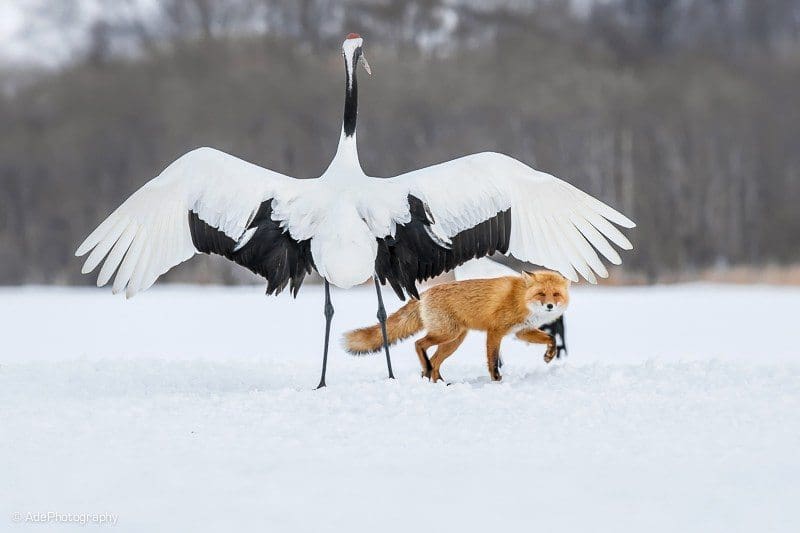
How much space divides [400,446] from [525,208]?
180cm

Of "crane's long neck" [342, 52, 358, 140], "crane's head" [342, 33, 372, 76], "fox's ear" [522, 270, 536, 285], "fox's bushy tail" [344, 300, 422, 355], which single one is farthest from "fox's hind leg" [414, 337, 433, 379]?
"crane's head" [342, 33, 372, 76]

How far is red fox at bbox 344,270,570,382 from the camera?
213 inches

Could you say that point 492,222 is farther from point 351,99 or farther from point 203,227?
point 203,227

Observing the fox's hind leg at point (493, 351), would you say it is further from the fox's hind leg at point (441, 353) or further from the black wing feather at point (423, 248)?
the black wing feather at point (423, 248)

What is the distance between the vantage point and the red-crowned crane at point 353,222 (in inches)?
207

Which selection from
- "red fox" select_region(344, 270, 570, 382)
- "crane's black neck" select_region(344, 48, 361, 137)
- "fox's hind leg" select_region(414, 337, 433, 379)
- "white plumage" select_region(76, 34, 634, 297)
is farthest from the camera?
"fox's hind leg" select_region(414, 337, 433, 379)

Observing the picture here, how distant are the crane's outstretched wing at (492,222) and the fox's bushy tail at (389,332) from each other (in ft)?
1.86

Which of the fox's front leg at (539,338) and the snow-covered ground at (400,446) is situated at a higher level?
the fox's front leg at (539,338)

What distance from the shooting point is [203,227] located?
17.6 feet

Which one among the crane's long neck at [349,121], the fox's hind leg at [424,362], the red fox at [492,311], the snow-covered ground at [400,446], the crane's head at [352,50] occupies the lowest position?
the snow-covered ground at [400,446]

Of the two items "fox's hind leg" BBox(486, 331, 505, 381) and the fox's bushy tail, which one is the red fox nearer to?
"fox's hind leg" BBox(486, 331, 505, 381)

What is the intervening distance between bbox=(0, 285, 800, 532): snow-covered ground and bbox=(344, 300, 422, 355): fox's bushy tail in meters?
0.20

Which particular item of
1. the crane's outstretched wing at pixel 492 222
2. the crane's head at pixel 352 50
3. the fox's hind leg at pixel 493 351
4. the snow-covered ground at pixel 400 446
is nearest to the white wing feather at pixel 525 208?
the crane's outstretched wing at pixel 492 222

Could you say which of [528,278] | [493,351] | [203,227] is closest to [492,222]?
[528,278]
